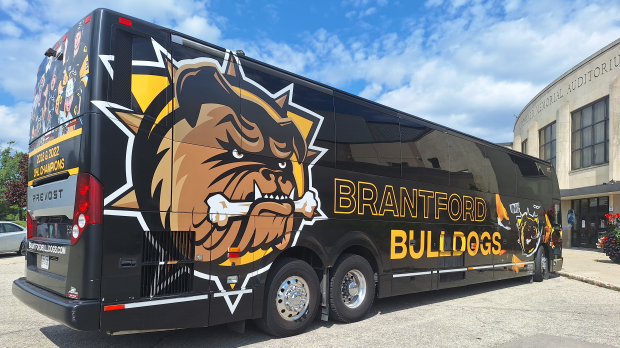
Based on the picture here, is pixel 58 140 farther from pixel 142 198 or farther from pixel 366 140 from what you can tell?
pixel 366 140

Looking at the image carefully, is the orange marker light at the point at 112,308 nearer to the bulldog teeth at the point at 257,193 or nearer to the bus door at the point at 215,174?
the bus door at the point at 215,174

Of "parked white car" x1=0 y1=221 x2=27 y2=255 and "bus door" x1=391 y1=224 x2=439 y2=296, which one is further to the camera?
"parked white car" x1=0 y1=221 x2=27 y2=255

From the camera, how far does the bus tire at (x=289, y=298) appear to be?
19.1 feet

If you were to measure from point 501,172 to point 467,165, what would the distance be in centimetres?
189

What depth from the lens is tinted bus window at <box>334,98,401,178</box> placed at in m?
7.17

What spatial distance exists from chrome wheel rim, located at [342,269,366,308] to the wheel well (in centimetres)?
31

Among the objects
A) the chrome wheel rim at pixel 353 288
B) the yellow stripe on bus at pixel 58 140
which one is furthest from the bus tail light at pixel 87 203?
the chrome wheel rim at pixel 353 288

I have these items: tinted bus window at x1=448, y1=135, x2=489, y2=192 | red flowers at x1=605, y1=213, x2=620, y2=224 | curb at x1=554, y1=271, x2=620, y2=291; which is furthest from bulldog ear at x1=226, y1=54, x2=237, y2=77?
red flowers at x1=605, y1=213, x2=620, y2=224

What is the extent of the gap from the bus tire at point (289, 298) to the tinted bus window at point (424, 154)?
3.01 meters

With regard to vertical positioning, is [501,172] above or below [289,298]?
above

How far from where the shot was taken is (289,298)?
19.9 ft

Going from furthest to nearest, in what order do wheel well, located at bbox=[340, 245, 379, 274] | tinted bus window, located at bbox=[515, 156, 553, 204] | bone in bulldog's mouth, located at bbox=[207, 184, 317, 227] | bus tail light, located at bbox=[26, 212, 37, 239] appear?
tinted bus window, located at bbox=[515, 156, 553, 204], wheel well, located at bbox=[340, 245, 379, 274], bus tail light, located at bbox=[26, 212, 37, 239], bone in bulldog's mouth, located at bbox=[207, 184, 317, 227]

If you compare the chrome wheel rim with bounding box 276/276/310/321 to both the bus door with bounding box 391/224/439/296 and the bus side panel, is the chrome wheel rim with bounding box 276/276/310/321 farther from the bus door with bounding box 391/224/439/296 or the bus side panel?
the bus door with bounding box 391/224/439/296

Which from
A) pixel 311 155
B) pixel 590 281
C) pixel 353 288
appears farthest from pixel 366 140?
pixel 590 281
